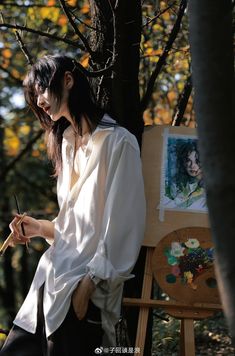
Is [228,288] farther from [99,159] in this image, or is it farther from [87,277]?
[99,159]

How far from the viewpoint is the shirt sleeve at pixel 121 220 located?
229 centimetres

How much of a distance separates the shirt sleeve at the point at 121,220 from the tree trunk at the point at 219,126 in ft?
2.31

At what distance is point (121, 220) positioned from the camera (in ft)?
7.75

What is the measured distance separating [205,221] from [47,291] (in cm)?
90

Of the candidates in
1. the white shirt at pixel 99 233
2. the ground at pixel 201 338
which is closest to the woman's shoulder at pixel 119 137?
the white shirt at pixel 99 233

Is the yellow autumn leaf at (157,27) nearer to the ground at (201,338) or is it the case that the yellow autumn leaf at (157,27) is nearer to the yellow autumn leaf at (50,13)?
the yellow autumn leaf at (50,13)

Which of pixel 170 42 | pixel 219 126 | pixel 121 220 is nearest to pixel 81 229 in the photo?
pixel 121 220

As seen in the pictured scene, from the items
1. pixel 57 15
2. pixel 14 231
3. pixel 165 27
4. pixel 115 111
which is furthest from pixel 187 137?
pixel 57 15

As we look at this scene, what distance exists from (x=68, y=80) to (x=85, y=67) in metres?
1.14

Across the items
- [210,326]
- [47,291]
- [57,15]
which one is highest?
[57,15]

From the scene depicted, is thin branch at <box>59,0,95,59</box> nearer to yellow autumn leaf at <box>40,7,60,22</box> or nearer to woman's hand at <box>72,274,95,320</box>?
woman's hand at <box>72,274,95,320</box>

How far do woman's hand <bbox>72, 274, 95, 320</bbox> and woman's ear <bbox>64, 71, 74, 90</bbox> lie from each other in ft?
2.47

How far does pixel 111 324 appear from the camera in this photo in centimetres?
238

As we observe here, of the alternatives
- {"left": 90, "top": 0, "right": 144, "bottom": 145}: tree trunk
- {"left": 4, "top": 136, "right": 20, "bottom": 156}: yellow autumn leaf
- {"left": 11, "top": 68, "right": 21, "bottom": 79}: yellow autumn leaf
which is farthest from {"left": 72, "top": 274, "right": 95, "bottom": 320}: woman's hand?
{"left": 4, "top": 136, "right": 20, "bottom": 156}: yellow autumn leaf
